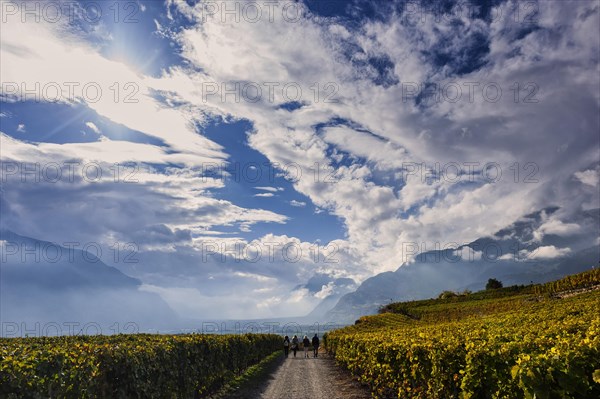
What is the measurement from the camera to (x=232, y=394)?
2306 centimetres

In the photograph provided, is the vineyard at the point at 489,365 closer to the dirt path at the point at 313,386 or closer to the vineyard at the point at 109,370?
the dirt path at the point at 313,386

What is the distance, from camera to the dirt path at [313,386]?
21.8 metres

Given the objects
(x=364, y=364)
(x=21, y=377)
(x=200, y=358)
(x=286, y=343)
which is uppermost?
(x=21, y=377)

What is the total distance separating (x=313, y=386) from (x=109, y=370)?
16.5 m

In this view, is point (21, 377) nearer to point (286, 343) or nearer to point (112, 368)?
point (112, 368)

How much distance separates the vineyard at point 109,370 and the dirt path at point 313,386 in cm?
413

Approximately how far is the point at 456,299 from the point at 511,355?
312 feet

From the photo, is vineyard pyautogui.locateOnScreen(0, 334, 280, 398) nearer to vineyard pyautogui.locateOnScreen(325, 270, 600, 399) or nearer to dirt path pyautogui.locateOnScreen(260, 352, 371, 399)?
dirt path pyautogui.locateOnScreen(260, 352, 371, 399)

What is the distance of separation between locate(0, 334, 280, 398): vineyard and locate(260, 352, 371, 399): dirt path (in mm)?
4131

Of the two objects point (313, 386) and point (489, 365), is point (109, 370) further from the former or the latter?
point (313, 386)

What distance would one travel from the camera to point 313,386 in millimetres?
25156

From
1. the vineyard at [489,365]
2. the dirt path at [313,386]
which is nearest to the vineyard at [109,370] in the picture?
the dirt path at [313,386]

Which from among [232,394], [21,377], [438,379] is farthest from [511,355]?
[232,394]

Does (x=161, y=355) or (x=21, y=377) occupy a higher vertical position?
(x=21, y=377)
